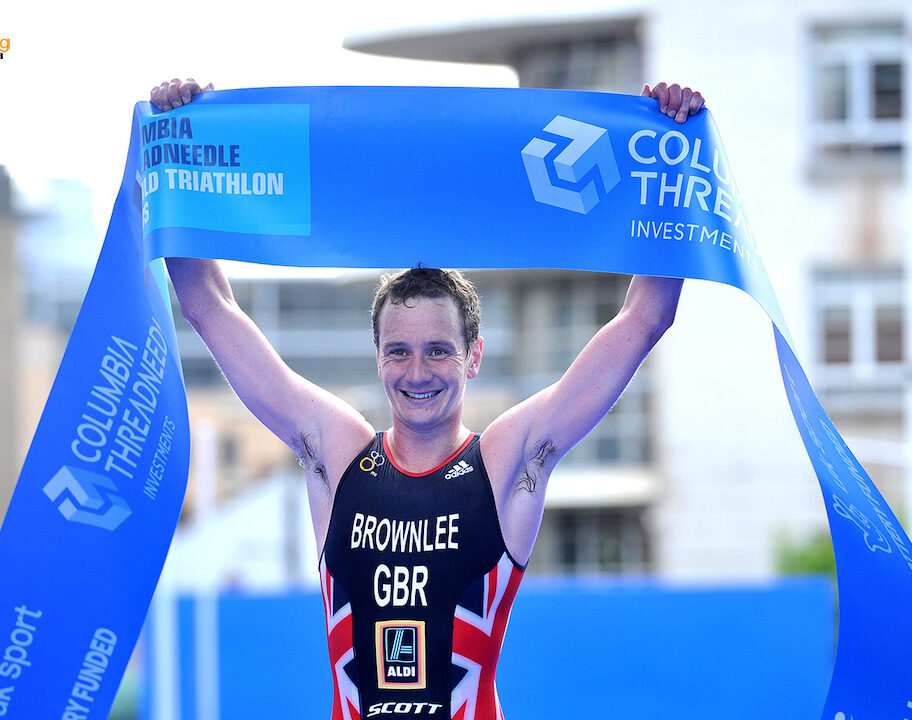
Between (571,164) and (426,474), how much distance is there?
3.52ft

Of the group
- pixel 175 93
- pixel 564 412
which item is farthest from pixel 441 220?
pixel 175 93

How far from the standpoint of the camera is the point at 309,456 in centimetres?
402

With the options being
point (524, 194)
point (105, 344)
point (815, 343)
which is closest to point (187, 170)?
point (105, 344)

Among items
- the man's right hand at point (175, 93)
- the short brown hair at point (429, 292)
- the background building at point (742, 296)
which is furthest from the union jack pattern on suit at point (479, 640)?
the background building at point (742, 296)

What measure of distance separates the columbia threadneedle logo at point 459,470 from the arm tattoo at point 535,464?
16 cm

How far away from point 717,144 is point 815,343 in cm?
1616

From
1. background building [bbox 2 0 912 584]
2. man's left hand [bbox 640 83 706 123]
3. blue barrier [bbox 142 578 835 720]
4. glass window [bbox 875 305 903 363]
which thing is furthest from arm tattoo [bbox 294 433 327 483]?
glass window [bbox 875 305 903 363]

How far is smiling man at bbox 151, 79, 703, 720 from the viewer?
3.72 metres

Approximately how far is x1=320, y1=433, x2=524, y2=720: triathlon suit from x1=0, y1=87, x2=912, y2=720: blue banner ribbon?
75cm

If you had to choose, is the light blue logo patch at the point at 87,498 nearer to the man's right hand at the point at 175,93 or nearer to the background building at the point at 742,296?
the man's right hand at the point at 175,93

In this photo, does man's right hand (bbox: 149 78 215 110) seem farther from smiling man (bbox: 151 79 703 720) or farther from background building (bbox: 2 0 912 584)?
background building (bbox: 2 0 912 584)

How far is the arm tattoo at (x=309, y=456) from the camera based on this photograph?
13.1ft

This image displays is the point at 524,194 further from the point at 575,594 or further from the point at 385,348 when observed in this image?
the point at 575,594

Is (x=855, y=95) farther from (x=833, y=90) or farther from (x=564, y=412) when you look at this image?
(x=564, y=412)
